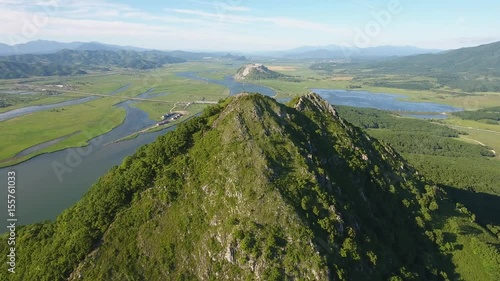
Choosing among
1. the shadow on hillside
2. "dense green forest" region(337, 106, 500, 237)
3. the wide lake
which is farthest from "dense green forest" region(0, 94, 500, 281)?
the wide lake

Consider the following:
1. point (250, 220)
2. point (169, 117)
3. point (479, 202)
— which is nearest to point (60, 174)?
point (169, 117)

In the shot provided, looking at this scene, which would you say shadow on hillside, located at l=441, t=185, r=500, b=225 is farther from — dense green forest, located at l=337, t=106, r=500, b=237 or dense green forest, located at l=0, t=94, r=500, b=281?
dense green forest, located at l=0, t=94, r=500, b=281

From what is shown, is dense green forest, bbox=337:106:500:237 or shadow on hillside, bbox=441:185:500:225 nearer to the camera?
shadow on hillside, bbox=441:185:500:225

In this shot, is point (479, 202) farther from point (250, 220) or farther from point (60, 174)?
point (60, 174)

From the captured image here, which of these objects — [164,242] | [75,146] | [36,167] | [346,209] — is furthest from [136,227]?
[75,146]

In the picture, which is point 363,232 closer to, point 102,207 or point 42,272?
point 102,207
